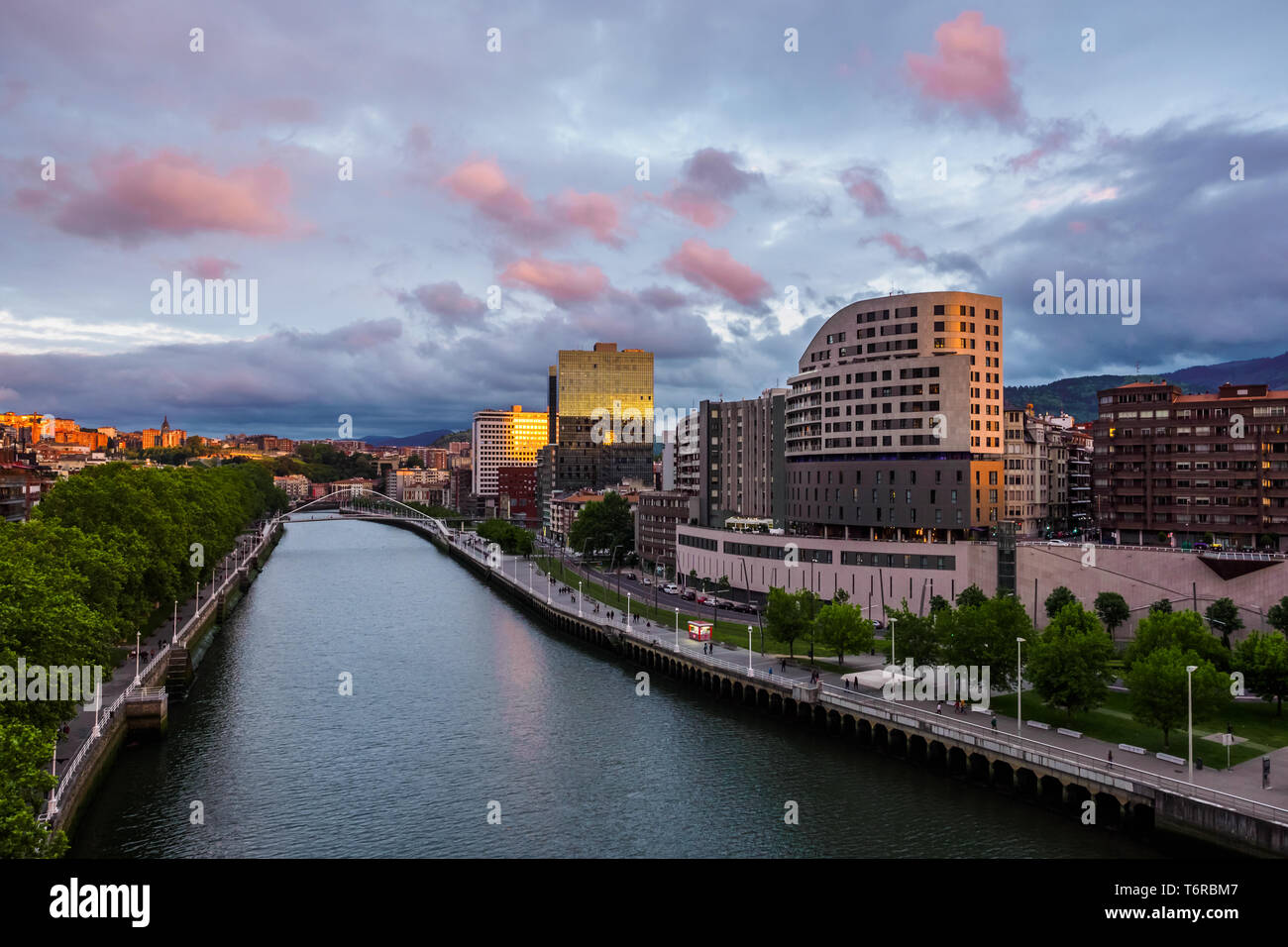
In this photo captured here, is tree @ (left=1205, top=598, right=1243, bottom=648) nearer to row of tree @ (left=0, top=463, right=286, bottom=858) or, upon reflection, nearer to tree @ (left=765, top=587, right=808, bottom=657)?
tree @ (left=765, top=587, right=808, bottom=657)

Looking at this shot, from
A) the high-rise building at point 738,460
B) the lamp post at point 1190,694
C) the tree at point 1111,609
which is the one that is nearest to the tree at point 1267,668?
the lamp post at point 1190,694

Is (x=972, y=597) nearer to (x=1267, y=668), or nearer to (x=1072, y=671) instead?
(x=1267, y=668)

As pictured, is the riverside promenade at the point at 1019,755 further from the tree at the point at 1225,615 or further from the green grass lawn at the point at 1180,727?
the tree at the point at 1225,615

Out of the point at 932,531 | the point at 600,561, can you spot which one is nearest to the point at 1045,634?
the point at 932,531

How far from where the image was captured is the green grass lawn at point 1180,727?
Result: 139 feet

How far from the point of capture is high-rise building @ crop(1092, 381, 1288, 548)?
86000mm

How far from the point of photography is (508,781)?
4578 cm

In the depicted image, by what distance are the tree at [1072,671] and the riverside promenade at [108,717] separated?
4329 centimetres

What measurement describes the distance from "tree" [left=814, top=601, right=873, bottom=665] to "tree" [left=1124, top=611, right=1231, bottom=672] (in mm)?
16255

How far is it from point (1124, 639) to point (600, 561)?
84374 millimetres

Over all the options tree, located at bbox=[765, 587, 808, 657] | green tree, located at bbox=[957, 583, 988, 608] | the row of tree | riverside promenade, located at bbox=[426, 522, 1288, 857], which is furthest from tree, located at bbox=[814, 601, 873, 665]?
the row of tree
